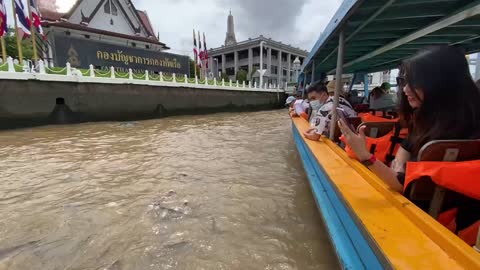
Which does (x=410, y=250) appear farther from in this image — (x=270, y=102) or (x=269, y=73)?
(x=269, y=73)

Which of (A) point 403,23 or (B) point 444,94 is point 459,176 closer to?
(B) point 444,94

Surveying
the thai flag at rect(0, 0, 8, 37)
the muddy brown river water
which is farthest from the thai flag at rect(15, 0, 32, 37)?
the muddy brown river water

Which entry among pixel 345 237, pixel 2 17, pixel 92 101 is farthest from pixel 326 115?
pixel 2 17

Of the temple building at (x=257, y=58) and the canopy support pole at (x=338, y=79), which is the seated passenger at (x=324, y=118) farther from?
the temple building at (x=257, y=58)

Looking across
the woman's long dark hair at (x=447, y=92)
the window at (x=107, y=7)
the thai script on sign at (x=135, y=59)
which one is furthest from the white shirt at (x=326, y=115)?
the window at (x=107, y=7)

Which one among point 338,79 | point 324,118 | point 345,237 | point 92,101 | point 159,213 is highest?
point 338,79

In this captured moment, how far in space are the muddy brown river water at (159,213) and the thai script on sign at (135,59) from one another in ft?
40.9

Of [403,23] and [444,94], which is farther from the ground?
[403,23]

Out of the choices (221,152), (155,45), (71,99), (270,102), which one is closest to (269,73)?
(270,102)

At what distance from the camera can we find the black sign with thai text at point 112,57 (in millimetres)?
14219

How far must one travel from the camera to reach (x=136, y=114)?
43.8 feet

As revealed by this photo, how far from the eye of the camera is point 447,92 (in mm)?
1229

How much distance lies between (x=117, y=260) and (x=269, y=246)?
1164 millimetres

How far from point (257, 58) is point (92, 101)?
95.8 ft
